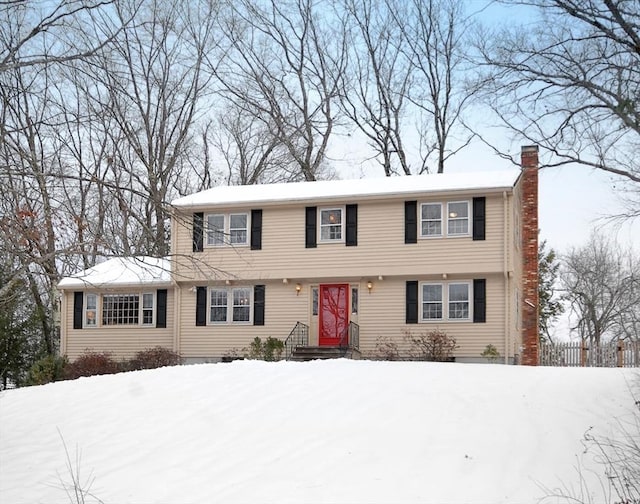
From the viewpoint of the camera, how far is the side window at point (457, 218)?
2294 cm

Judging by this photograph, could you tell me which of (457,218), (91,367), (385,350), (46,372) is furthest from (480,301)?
(46,372)

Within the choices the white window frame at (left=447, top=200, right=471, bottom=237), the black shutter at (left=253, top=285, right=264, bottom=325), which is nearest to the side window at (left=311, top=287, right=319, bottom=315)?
the black shutter at (left=253, top=285, right=264, bottom=325)

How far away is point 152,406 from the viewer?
15.4m

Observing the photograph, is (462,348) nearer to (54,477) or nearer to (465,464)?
(465,464)

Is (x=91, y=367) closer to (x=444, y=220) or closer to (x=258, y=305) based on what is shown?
(x=258, y=305)

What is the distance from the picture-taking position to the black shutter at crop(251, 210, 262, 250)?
24750mm

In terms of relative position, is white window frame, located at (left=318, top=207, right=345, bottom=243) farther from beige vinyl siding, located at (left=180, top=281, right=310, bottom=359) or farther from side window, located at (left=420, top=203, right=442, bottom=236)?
side window, located at (left=420, top=203, right=442, bottom=236)

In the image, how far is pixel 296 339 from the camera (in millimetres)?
23938

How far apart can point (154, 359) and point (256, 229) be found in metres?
4.93

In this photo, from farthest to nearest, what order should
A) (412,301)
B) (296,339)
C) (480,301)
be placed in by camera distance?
(296,339)
(412,301)
(480,301)

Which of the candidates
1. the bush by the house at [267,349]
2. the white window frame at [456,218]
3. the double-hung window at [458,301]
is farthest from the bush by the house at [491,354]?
the bush by the house at [267,349]

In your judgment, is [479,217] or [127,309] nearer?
[479,217]

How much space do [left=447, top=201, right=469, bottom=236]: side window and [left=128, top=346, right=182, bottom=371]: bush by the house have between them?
9.07m

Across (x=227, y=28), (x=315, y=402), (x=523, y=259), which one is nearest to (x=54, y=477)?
(x=315, y=402)
